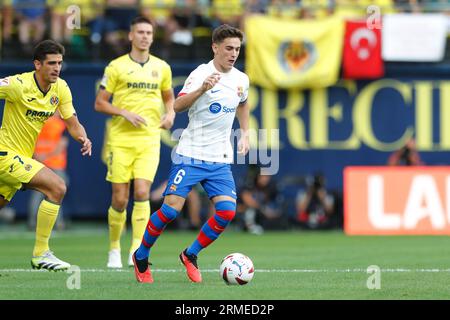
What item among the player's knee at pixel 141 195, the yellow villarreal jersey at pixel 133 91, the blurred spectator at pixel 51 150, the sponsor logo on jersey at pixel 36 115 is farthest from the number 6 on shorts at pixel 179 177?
the blurred spectator at pixel 51 150

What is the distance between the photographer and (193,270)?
10289mm

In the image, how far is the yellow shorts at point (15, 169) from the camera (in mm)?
10836

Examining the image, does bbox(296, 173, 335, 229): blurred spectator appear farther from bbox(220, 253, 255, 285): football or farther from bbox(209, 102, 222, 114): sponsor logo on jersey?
bbox(220, 253, 255, 285): football

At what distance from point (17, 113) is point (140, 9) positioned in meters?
10.0

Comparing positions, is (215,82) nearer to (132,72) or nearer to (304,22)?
(132,72)

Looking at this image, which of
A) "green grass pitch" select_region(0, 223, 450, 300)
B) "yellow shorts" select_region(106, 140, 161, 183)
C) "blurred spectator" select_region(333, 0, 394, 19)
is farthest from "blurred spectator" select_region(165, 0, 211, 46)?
"yellow shorts" select_region(106, 140, 161, 183)

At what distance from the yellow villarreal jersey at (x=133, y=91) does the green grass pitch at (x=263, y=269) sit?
4.96 feet

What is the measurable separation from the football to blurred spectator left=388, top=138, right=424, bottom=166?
10.5 metres

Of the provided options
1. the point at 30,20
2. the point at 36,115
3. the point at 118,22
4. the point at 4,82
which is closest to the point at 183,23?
the point at 118,22

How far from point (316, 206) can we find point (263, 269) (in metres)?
8.49

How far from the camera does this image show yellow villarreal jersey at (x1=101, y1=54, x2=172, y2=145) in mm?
12672

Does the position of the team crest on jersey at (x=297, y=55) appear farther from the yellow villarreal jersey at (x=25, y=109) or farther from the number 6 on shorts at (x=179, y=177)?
the number 6 on shorts at (x=179, y=177)

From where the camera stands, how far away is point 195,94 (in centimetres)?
1003

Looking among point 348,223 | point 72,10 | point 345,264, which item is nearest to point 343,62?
point 348,223
